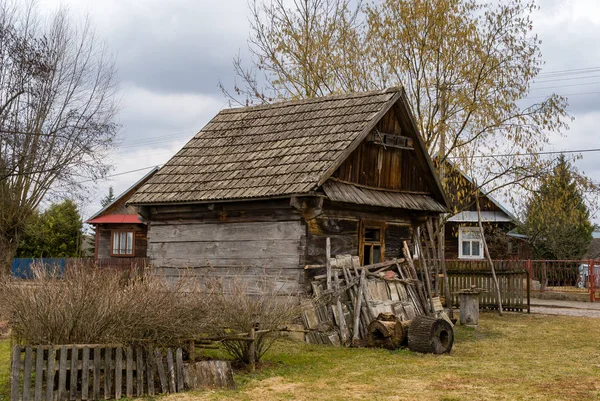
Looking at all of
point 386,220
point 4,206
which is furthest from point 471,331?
point 4,206

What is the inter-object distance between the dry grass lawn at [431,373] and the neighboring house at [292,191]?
273cm

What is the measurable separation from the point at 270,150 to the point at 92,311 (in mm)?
8495

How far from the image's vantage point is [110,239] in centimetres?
4269

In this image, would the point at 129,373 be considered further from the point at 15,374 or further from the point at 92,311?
the point at 15,374

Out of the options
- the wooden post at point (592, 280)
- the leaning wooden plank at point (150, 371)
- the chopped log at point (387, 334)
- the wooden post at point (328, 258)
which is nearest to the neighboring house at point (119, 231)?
the wooden post at point (592, 280)

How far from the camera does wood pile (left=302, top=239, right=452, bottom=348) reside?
14.7m

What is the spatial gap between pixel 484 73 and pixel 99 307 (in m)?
16.0

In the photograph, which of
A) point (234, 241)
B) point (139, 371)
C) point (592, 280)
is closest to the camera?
point (139, 371)

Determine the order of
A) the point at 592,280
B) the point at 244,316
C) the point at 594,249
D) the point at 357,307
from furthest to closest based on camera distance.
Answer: the point at 594,249 → the point at 592,280 → the point at 357,307 → the point at 244,316

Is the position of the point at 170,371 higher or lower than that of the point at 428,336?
lower

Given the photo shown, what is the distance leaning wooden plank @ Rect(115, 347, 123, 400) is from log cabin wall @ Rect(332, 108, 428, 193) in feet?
25.9

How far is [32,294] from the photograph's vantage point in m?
9.81

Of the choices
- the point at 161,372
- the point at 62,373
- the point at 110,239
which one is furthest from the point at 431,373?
the point at 110,239

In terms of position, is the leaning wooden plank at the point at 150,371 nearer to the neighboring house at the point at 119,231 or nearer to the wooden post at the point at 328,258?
the wooden post at the point at 328,258
